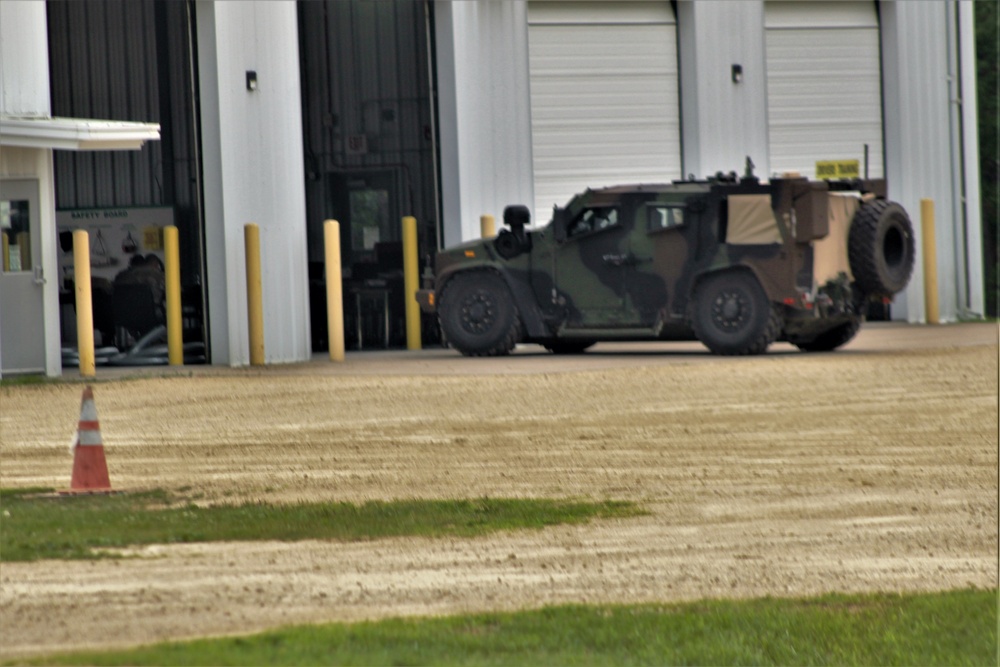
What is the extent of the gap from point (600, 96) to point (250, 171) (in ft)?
19.3

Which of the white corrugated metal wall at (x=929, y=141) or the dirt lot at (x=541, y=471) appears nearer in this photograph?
the dirt lot at (x=541, y=471)

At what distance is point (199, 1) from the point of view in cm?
2247

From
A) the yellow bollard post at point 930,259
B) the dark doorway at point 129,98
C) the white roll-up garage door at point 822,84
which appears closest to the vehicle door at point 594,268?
the white roll-up garage door at point 822,84

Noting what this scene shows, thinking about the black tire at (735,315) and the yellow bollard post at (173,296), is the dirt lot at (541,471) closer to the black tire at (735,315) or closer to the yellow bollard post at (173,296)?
the black tire at (735,315)

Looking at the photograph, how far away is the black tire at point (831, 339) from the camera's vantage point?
21031 mm

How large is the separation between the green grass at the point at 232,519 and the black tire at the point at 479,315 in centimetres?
1075

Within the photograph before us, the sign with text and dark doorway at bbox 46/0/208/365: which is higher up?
dark doorway at bbox 46/0/208/365

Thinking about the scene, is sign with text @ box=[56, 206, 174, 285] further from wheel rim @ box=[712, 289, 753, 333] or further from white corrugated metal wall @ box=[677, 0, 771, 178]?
wheel rim @ box=[712, 289, 753, 333]

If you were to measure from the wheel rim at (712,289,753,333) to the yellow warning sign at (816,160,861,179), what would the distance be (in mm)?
7767

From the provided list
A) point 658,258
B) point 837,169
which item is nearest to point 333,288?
point 658,258

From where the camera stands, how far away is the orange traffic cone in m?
10.7

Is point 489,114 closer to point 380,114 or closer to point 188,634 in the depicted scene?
point 380,114

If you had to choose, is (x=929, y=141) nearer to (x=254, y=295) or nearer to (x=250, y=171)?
(x=250, y=171)

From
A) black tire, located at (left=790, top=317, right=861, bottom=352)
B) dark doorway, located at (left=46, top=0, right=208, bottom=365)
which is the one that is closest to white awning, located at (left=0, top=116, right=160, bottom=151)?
black tire, located at (left=790, top=317, right=861, bottom=352)
